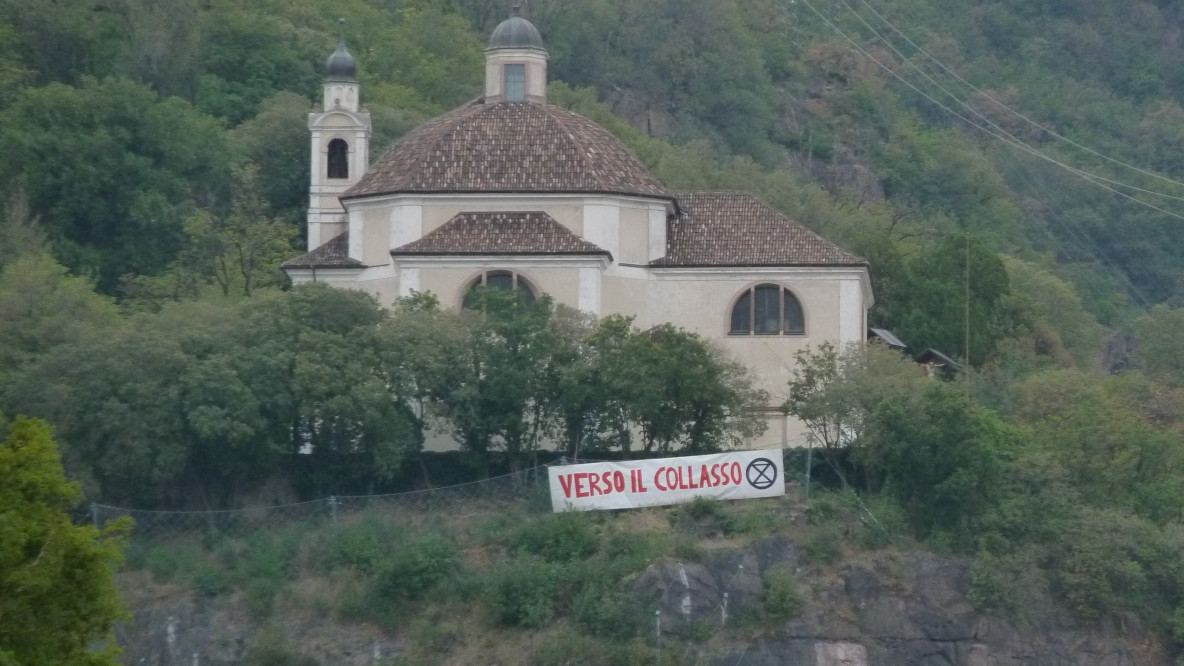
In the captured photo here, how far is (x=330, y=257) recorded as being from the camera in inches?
3088

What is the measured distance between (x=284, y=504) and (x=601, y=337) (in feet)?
32.7

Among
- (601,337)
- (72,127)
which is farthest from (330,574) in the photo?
(72,127)

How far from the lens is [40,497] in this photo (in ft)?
133

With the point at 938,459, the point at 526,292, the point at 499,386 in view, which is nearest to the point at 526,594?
the point at 499,386

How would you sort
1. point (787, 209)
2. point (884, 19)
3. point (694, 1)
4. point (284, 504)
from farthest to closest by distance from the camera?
point (884, 19)
point (694, 1)
point (787, 209)
point (284, 504)

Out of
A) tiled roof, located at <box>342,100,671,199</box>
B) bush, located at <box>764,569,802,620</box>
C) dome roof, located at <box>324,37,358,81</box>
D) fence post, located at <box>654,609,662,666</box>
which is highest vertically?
dome roof, located at <box>324,37,358,81</box>

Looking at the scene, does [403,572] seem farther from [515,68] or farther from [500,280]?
[515,68]

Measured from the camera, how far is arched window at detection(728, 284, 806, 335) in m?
76.2

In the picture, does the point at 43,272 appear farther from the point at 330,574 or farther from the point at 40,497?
the point at 40,497

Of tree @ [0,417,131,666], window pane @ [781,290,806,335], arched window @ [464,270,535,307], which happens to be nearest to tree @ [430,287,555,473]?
arched window @ [464,270,535,307]

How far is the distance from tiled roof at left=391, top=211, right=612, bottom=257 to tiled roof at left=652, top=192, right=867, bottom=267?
3266mm

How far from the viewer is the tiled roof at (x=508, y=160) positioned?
76.9 meters

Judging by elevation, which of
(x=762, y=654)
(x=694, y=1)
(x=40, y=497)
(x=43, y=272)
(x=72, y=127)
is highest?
(x=694, y=1)

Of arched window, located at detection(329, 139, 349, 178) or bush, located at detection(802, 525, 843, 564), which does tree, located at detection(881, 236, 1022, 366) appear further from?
bush, located at detection(802, 525, 843, 564)
